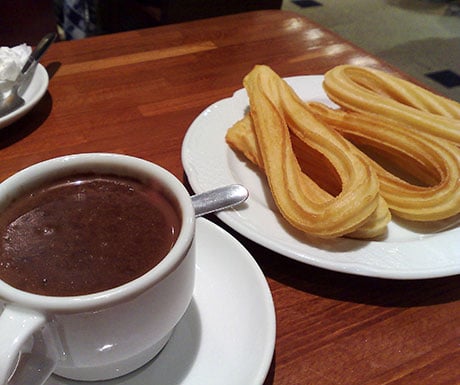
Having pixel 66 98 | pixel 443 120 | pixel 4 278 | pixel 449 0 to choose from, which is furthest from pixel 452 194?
A: pixel 449 0

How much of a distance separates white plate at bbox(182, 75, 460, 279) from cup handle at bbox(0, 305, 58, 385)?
0.72ft

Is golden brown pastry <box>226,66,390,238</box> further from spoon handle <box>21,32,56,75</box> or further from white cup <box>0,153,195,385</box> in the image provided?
spoon handle <box>21,32,56,75</box>

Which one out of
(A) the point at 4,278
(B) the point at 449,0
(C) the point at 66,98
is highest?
(A) the point at 4,278

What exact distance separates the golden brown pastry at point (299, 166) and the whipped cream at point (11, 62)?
34 cm

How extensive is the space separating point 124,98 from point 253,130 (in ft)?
0.79

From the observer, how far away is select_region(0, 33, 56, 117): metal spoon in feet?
2.27

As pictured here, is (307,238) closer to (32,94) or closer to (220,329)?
(220,329)

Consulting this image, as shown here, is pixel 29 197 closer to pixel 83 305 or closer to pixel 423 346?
pixel 83 305

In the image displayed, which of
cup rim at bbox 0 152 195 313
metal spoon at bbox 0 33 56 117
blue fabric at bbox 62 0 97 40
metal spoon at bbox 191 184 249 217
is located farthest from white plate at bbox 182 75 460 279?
blue fabric at bbox 62 0 97 40

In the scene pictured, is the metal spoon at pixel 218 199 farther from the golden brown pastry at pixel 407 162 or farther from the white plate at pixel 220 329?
the golden brown pastry at pixel 407 162

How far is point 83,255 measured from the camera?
0.33m

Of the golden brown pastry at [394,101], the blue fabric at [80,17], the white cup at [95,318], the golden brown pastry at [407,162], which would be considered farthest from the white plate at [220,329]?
the blue fabric at [80,17]

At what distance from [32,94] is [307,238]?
18.4 inches

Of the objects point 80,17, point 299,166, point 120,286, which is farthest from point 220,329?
point 80,17
